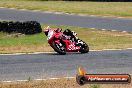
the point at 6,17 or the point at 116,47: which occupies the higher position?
the point at 116,47

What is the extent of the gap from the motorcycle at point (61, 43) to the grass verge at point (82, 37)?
4.67 ft

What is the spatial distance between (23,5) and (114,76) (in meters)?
34.7

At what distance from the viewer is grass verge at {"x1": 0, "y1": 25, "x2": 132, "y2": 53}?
19.9 metres

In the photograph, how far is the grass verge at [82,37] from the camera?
1989 centimetres

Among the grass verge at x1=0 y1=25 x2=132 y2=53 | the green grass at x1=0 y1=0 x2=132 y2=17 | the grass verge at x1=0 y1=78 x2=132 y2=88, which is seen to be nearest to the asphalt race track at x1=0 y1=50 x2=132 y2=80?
the grass verge at x1=0 y1=78 x2=132 y2=88

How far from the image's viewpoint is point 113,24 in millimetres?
30344

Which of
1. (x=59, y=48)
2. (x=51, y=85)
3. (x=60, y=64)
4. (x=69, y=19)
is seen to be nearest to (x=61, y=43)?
(x=59, y=48)

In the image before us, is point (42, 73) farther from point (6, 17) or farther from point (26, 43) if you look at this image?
point (6, 17)

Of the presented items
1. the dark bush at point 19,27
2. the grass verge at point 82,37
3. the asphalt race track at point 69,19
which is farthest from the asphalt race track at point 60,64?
the asphalt race track at point 69,19

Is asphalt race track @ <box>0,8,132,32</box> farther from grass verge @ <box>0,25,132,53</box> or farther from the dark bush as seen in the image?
the dark bush

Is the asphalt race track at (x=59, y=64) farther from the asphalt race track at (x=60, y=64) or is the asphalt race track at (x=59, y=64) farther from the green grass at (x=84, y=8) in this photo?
the green grass at (x=84, y=8)

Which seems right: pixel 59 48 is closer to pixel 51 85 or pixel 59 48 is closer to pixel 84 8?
pixel 51 85

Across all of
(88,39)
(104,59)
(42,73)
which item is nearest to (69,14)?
(88,39)

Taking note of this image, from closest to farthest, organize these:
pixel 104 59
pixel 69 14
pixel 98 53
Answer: pixel 104 59 < pixel 98 53 < pixel 69 14
